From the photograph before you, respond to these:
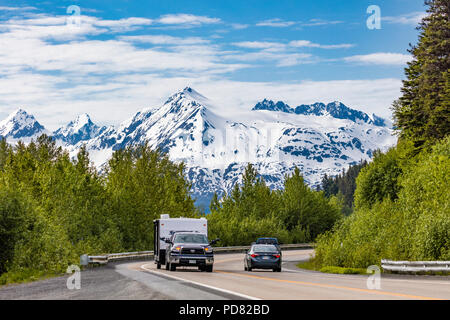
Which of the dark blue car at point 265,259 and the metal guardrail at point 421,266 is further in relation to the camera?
the dark blue car at point 265,259

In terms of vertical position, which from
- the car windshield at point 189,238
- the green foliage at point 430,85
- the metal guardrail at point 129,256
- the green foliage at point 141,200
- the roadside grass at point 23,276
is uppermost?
the green foliage at point 430,85

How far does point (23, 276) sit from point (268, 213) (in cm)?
7331

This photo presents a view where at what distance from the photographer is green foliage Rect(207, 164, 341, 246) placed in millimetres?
83000

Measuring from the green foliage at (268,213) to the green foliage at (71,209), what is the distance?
565 cm

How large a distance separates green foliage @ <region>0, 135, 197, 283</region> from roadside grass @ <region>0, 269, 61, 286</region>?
0.18ft

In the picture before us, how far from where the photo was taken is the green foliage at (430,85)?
171ft

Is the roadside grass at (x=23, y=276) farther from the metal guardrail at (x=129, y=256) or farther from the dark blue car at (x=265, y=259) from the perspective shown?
the dark blue car at (x=265, y=259)

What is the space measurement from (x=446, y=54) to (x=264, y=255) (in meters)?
31.8

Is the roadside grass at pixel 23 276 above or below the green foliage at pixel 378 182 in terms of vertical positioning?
below

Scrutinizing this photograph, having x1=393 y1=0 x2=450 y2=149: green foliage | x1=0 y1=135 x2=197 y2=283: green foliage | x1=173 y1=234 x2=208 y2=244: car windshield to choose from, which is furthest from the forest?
x1=0 y1=135 x2=197 y2=283: green foliage

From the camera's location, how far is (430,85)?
54188mm

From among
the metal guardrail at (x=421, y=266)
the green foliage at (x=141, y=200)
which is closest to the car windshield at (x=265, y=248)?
the metal guardrail at (x=421, y=266)

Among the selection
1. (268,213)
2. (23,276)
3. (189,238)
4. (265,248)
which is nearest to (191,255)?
(189,238)
